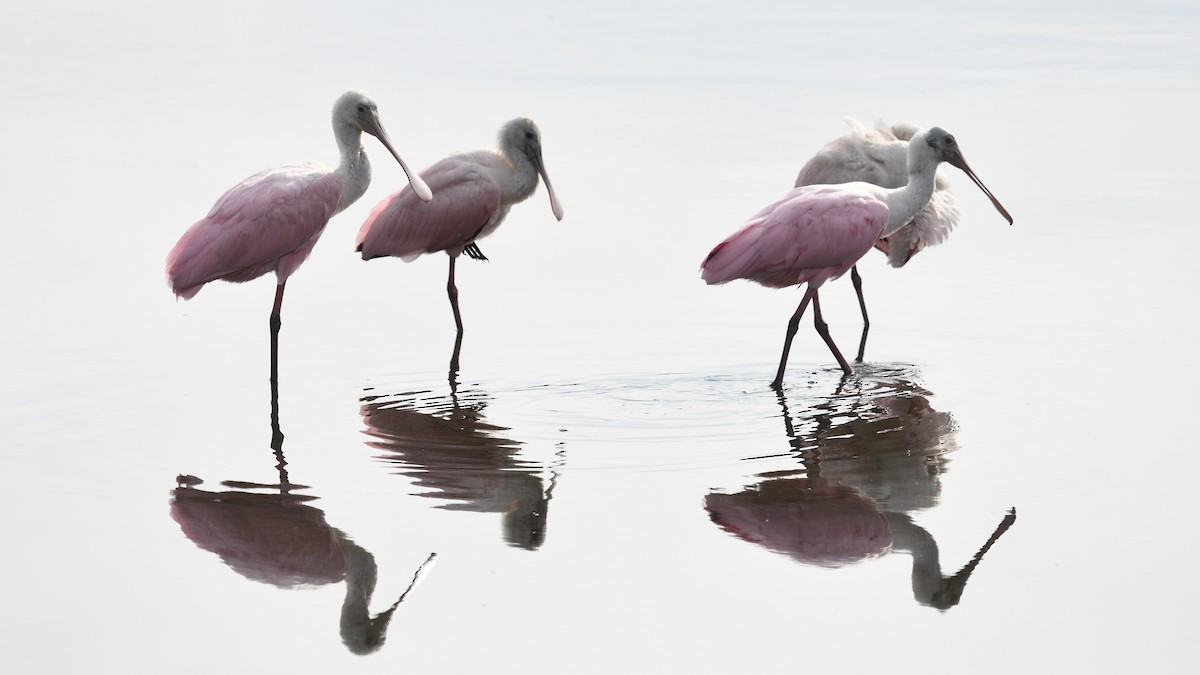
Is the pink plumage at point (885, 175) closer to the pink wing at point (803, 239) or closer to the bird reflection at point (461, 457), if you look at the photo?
the pink wing at point (803, 239)

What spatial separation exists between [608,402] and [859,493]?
5.51ft

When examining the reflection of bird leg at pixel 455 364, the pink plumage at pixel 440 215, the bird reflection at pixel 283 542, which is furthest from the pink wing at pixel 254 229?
the bird reflection at pixel 283 542

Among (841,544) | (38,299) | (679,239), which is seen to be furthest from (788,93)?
(841,544)

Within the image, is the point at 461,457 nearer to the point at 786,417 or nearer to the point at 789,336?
the point at 786,417

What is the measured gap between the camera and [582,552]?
6.59 m

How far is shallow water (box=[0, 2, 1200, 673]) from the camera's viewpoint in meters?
5.99

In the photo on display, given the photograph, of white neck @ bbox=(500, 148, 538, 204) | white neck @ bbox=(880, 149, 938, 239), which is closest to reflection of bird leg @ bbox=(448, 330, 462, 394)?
white neck @ bbox=(500, 148, 538, 204)

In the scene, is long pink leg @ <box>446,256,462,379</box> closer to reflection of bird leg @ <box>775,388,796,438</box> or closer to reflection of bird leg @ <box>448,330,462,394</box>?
reflection of bird leg @ <box>448,330,462,394</box>

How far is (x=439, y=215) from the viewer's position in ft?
35.4

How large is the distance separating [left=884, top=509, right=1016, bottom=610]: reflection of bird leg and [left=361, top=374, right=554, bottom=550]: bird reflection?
1.23m

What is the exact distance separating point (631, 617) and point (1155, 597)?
1613mm

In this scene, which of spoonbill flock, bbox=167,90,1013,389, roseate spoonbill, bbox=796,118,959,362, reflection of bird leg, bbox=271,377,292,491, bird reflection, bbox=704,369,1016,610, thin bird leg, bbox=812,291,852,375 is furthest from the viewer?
roseate spoonbill, bbox=796,118,959,362

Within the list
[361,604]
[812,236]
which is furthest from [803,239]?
[361,604]

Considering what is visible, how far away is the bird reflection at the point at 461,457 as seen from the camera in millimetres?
7121
